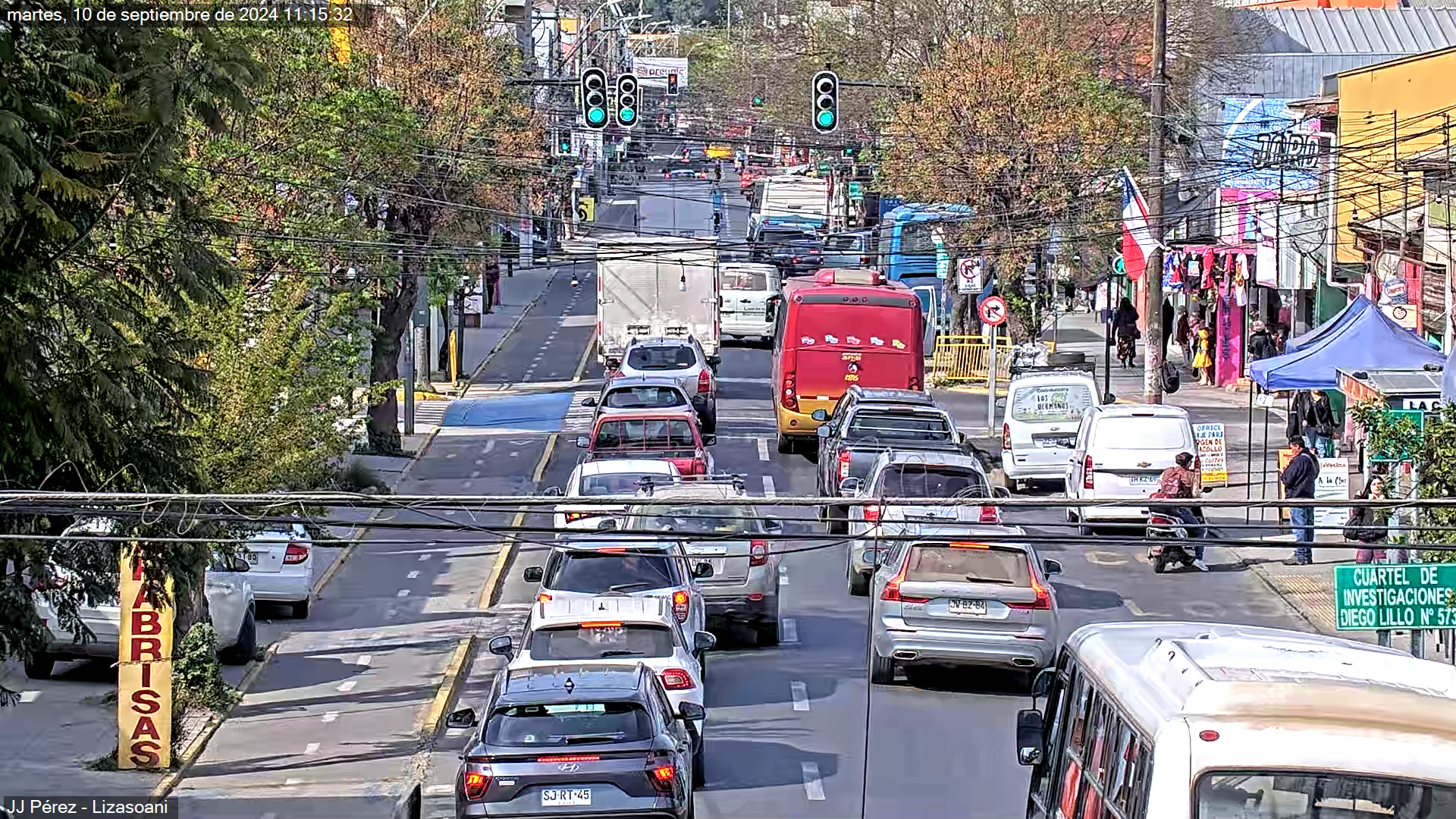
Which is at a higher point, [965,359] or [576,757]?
[965,359]

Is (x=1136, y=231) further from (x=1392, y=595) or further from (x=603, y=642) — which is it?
(x=1392, y=595)

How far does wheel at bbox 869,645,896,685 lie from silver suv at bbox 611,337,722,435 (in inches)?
697

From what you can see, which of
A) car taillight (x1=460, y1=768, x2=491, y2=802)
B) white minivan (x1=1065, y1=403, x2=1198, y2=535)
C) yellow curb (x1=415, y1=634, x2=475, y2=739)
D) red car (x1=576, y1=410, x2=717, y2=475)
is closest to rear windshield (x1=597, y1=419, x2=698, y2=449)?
red car (x1=576, y1=410, x2=717, y2=475)

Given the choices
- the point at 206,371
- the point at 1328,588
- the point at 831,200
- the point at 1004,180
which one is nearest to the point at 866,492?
the point at 1328,588

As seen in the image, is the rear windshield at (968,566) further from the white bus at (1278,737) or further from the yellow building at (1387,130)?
the yellow building at (1387,130)

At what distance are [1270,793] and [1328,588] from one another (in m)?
18.2

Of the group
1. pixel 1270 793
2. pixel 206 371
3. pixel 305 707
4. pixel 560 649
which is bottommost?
pixel 305 707

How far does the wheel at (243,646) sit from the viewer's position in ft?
72.7

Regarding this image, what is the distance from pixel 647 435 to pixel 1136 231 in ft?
34.4

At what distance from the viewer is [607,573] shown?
781 inches

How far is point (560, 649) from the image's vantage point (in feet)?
57.3

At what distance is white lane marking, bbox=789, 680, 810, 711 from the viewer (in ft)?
65.1

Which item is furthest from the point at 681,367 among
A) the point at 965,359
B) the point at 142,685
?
the point at 142,685

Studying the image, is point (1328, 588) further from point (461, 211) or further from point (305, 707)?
point (461, 211)
